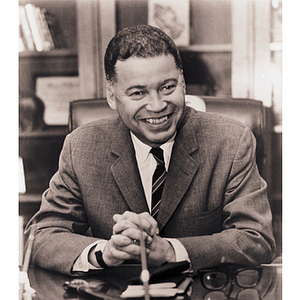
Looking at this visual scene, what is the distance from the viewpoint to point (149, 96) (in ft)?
4.88

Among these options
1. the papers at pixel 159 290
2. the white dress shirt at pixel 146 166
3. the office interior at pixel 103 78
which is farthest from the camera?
the office interior at pixel 103 78

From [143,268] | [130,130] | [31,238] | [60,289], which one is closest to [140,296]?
[143,268]

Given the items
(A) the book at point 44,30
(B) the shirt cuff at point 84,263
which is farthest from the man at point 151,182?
(A) the book at point 44,30

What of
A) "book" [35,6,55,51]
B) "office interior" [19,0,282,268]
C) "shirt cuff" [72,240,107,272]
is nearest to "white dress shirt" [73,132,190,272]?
"shirt cuff" [72,240,107,272]

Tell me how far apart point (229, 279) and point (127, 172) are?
0.52m

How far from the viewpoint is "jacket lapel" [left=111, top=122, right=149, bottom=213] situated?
153 cm

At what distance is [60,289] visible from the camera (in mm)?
1396

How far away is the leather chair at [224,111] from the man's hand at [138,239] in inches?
16.6

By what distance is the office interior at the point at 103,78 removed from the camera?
1.59 metres

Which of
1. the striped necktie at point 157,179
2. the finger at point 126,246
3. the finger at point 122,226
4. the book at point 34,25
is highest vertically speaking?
the book at point 34,25

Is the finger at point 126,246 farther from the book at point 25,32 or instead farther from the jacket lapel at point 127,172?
the book at point 25,32
